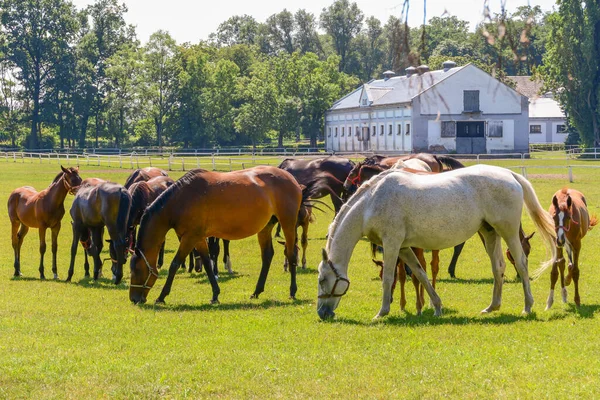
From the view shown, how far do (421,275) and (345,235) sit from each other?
113 cm

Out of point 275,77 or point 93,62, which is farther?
point 93,62

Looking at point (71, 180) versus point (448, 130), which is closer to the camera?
point (71, 180)

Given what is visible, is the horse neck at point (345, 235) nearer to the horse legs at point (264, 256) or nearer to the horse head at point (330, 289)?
the horse head at point (330, 289)

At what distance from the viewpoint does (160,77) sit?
263 feet

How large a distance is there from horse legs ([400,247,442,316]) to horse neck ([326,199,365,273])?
67cm

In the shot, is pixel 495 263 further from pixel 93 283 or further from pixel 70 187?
pixel 70 187

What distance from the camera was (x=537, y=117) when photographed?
253 feet

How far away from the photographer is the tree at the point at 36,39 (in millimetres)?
81812

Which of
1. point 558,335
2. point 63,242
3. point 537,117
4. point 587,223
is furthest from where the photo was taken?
point 537,117

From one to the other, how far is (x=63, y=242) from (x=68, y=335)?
1190cm

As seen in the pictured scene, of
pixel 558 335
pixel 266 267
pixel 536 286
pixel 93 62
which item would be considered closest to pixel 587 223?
pixel 536 286

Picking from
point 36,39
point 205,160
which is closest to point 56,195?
point 205,160

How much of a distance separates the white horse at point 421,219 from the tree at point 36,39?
252 feet

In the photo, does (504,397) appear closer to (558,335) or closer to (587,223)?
(558,335)
